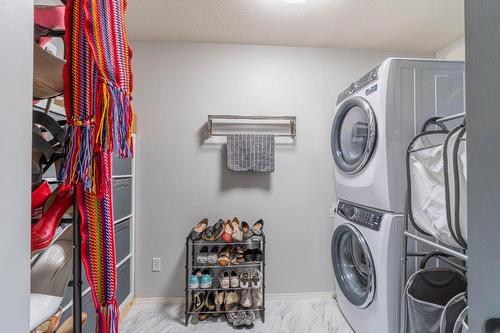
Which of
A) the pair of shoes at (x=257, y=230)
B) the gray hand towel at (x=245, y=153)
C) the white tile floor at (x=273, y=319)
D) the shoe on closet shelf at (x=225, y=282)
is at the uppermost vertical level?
the gray hand towel at (x=245, y=153)

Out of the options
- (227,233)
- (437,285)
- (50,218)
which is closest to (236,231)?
(227,233)

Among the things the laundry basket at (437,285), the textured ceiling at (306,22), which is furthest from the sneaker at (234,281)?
the textured ceiling at (306,22)

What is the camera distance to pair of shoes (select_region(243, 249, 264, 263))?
1.91 meters

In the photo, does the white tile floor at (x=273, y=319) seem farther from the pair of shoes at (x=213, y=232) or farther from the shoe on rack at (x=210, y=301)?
the pair of shoes at (x=213, y=232)

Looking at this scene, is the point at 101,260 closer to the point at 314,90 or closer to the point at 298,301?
the point at 298,301

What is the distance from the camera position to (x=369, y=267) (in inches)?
59.4

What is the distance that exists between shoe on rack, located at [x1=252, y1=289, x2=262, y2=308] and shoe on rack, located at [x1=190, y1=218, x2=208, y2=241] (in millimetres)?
622

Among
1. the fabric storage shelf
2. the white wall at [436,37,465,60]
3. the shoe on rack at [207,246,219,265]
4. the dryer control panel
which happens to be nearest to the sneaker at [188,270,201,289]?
the shoe on rack at [207,246,219,265]

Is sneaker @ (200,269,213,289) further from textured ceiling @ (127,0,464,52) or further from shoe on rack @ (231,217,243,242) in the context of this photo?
textured ceiling @ (127,0,464,52)

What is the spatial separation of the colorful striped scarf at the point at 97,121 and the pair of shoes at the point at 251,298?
133 cm

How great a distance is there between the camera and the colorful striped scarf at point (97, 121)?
0.66 metres

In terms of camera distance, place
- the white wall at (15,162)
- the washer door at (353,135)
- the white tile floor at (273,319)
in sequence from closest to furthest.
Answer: the white wall at (15,162)
the washer door at (353,135)
the white tile floor at (273,319)

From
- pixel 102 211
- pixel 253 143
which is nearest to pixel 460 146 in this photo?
pixel 102 211

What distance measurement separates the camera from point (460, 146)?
0.96 m
